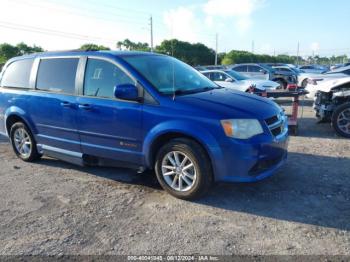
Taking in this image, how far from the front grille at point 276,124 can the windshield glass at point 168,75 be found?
1.10m

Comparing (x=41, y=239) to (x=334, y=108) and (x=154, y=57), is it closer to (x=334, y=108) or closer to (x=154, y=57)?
(x=154, y=57)

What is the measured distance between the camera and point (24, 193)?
4883 mm

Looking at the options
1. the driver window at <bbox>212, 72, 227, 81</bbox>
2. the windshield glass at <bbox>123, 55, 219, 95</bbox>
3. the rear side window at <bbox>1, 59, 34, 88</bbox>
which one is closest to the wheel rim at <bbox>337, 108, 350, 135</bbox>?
the windshield glass at <bbox>123, 55, 219, 95</bbox>

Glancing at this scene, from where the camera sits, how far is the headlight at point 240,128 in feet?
13.0

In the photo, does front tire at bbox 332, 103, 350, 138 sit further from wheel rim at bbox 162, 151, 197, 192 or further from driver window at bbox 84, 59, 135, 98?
driver window at bbox 84, 59, 135, 98

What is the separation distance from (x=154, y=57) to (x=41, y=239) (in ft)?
9.87

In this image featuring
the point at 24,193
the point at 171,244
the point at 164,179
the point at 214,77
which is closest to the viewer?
the point at 171,244

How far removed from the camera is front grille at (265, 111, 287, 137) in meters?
4.29

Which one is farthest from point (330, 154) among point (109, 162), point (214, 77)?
point (214, 77)

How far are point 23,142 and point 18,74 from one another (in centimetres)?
122

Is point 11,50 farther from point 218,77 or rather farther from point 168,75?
point 168,75

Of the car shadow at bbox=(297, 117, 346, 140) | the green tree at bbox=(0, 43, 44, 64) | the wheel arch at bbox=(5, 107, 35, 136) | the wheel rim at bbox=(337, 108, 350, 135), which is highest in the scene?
the green tree at bbox=(0, 43, 44, 64)

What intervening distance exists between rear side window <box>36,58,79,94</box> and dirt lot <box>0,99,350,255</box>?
1390 mm

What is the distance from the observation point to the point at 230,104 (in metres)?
4.29
